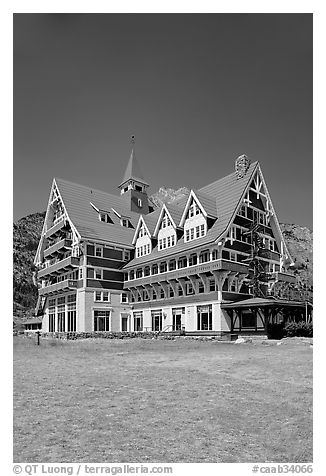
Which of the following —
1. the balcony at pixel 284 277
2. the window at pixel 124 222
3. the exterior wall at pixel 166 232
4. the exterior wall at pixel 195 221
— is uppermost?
the window at pixel 124 222

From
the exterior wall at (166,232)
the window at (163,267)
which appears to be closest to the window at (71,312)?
the window at (163,267)

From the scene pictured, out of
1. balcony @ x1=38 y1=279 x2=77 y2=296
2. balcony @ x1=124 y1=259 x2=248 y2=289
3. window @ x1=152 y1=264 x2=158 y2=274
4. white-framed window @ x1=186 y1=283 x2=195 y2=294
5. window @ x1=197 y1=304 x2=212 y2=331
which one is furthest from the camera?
balcony @ x1=38 y1=279 x2=77 y2=296

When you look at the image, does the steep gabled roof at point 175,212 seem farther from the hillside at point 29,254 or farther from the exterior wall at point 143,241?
the hillside at point 29,254

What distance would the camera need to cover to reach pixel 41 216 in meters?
163

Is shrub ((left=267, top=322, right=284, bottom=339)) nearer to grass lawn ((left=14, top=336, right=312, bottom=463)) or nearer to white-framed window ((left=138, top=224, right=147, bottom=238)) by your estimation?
grass lawn ((left=14, top=336, right=312, bottom=463))

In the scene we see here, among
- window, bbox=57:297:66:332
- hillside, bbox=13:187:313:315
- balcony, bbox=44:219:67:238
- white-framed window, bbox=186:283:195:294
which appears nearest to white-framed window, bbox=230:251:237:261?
white-framed window, bbox=186:283:195:294

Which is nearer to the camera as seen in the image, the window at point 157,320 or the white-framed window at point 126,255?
the window at point 157,320

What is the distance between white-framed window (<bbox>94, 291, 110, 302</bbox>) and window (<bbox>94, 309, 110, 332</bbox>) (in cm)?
148

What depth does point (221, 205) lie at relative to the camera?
160ft

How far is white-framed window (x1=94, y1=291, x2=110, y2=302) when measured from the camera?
55.7 metres

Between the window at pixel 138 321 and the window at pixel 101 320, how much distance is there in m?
3.79

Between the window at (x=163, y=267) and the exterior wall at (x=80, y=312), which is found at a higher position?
the window at (x=163, y=267)

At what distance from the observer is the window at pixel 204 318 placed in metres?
44.6

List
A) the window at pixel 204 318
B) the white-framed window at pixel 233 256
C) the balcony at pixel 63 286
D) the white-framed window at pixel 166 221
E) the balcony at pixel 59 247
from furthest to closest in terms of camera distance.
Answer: the balcony at pixel 59 247, the balcony at pixel 63 286, the white-framed window at pixel 166 221, the white-framed window at pixel 233 256, the window at pixel 204 318
